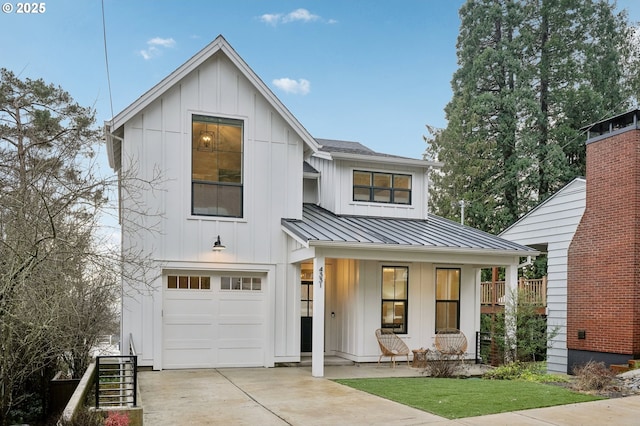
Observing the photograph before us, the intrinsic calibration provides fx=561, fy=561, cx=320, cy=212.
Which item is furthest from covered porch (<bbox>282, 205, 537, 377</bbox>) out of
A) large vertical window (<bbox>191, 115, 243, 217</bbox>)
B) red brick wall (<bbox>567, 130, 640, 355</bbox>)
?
red brick wall (<bbox>567, 130, 640, 355</bbox>)

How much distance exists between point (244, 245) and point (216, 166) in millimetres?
1950

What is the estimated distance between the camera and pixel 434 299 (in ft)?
48.0

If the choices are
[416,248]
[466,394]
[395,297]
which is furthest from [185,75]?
[466,394]

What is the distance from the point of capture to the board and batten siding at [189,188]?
40.3 ft

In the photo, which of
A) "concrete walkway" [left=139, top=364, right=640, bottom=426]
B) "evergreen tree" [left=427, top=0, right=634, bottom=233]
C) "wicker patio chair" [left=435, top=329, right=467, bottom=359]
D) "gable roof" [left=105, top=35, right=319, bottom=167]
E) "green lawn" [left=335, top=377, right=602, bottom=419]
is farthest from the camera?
"evergreen tree" [left=427, top=0, right=634, bottom=233]

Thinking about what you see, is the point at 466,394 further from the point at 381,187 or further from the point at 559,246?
the point at 559,246

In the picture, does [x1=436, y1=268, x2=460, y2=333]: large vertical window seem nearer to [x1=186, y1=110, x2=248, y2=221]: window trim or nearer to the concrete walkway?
the concrete walkway

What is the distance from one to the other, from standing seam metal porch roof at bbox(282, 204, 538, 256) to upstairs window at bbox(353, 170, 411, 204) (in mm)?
600

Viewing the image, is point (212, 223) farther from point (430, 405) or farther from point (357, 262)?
point (430, 405)

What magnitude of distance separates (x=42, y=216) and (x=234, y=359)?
661cm

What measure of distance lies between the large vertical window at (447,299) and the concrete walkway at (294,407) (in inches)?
189

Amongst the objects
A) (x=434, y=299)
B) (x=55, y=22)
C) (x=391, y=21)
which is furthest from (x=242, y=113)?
(x=391, y=21)

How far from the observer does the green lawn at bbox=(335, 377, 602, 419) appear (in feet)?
28.0

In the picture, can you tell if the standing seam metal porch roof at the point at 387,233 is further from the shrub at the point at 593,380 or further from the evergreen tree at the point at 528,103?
the evergreen tree at the point at 528,103
